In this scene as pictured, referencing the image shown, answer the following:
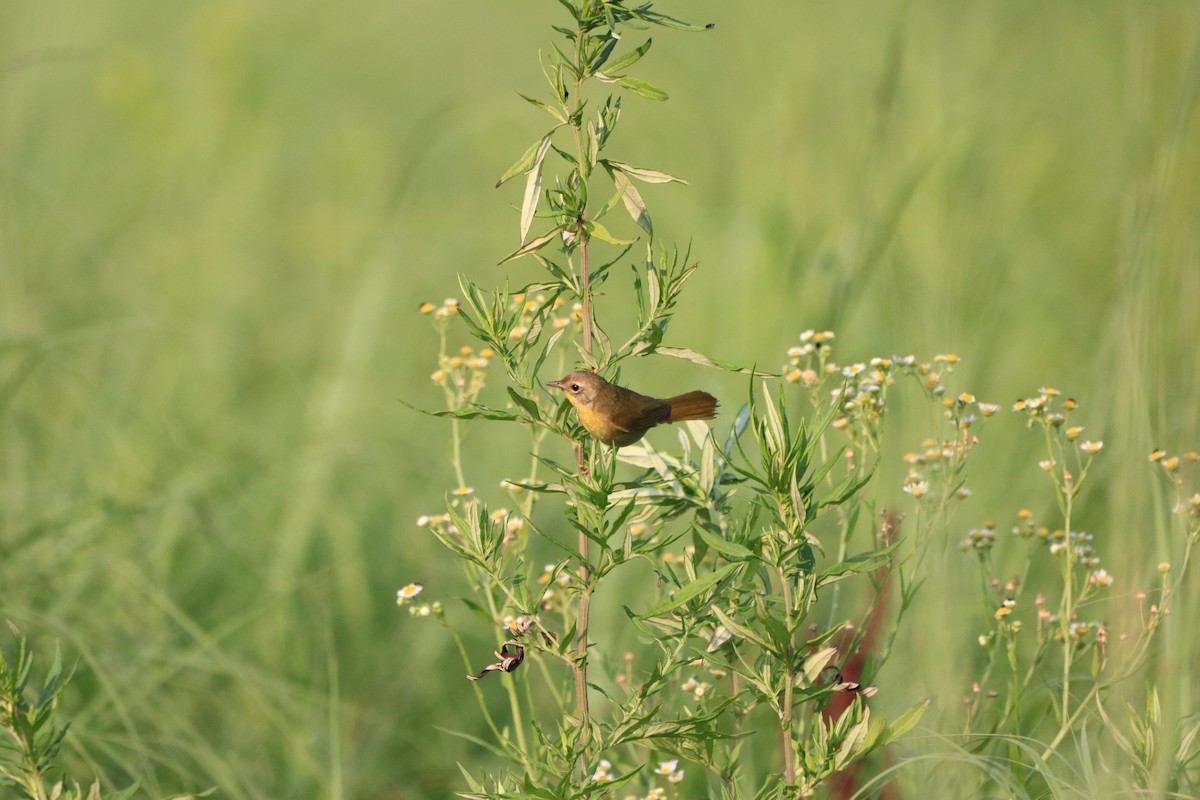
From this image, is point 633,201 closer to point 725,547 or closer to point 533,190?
point 533,190

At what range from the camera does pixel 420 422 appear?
A: 4438 millimetres

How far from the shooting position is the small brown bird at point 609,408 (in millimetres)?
1702

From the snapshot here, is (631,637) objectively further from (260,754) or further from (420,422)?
(420,422)

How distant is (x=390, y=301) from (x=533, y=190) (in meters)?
3.62

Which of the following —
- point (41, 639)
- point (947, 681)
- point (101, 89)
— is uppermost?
point (101, 89)

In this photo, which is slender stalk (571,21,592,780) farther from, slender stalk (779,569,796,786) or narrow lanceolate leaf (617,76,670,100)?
slender stalk (779,569,796,786)

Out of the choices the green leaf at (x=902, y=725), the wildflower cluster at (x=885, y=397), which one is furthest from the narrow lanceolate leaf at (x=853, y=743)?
the wildflower cluster at (x=885, y=397)

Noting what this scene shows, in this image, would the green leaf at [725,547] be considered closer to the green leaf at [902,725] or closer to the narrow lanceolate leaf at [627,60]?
the green leaf at [902,725]

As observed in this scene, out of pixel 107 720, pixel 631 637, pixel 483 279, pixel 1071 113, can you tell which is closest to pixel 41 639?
pixel 107 720

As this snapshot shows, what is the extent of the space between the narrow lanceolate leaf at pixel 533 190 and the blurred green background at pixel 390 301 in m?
0.66

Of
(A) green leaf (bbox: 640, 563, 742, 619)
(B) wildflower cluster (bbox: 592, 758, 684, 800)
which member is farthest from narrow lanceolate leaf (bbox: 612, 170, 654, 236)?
(B) wildflower cluster (bbox: 592, 758, 684, 800)

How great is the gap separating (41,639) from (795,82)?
11.5ft

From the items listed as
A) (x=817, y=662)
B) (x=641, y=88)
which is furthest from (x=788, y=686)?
(x=641, y=88)

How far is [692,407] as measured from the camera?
187cm
